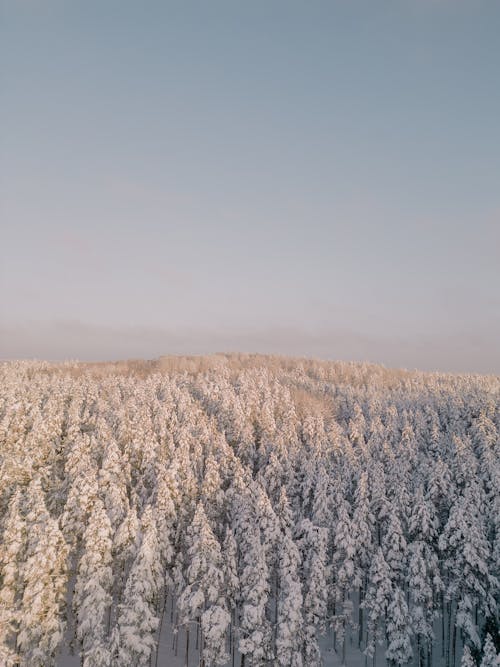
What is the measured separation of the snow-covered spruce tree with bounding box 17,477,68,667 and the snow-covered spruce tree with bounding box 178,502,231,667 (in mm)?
10308

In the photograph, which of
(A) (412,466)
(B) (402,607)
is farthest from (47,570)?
(A) (412,466)

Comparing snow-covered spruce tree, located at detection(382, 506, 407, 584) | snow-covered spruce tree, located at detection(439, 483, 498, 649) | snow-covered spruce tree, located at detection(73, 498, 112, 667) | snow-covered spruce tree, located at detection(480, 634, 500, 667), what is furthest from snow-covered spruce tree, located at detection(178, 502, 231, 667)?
snow-covered spruce tree, located at detection(439, 483, 498, 649)

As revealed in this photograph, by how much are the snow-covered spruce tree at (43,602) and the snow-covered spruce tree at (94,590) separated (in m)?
1.97

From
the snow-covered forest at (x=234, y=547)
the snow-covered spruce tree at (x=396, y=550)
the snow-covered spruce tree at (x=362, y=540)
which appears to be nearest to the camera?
the snow-covered forest at (x=234, y=547)

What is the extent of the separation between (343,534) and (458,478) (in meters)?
22.7

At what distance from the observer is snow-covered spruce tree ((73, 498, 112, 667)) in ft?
119

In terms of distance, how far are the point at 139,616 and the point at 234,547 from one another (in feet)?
37.4

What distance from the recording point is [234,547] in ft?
154

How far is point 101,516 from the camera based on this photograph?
42.7 meters

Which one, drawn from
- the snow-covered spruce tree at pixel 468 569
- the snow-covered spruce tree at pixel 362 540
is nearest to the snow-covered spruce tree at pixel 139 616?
the snow-covered spruce tree at pixel 362 540

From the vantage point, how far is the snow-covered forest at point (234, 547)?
38562 mm

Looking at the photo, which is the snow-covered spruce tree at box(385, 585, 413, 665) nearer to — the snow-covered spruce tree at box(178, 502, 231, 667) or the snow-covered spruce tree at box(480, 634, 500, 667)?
the snow-covered spruce tree at box(480, 634, 500, 667)

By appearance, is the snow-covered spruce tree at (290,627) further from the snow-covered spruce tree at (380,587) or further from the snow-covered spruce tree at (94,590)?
the snow-covered spruce tree at (94,590)

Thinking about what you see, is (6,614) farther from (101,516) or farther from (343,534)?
(343,534)
